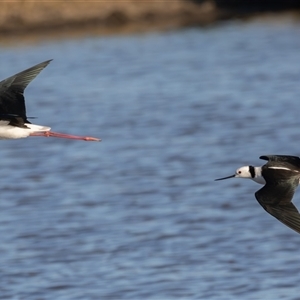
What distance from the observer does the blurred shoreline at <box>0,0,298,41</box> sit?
64.0 feet

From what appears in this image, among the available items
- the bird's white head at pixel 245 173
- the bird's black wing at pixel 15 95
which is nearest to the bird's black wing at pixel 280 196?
the bird's white head at pixel 245 173

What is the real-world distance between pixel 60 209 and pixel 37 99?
18.0 ft

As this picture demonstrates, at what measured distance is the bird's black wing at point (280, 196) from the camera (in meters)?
6.71

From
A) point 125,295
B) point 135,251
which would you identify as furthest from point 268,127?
point 125,295

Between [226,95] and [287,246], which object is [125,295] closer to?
[287,246]

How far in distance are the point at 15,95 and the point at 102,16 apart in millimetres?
13157

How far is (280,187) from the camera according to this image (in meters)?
7.10

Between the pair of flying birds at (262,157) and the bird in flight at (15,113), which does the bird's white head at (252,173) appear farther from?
the bird in flight at (15,113)

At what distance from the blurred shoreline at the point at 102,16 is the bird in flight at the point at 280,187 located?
1238cm

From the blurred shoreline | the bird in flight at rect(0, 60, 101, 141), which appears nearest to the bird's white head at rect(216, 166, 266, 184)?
the bird in flight at rect(0, 60, 101, 141)

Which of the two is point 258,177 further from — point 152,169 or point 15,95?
point 152,169

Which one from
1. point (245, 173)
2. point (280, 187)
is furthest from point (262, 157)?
point (280, 187)

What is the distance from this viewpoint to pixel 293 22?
66.7 ft

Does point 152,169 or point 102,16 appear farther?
point 102,16
